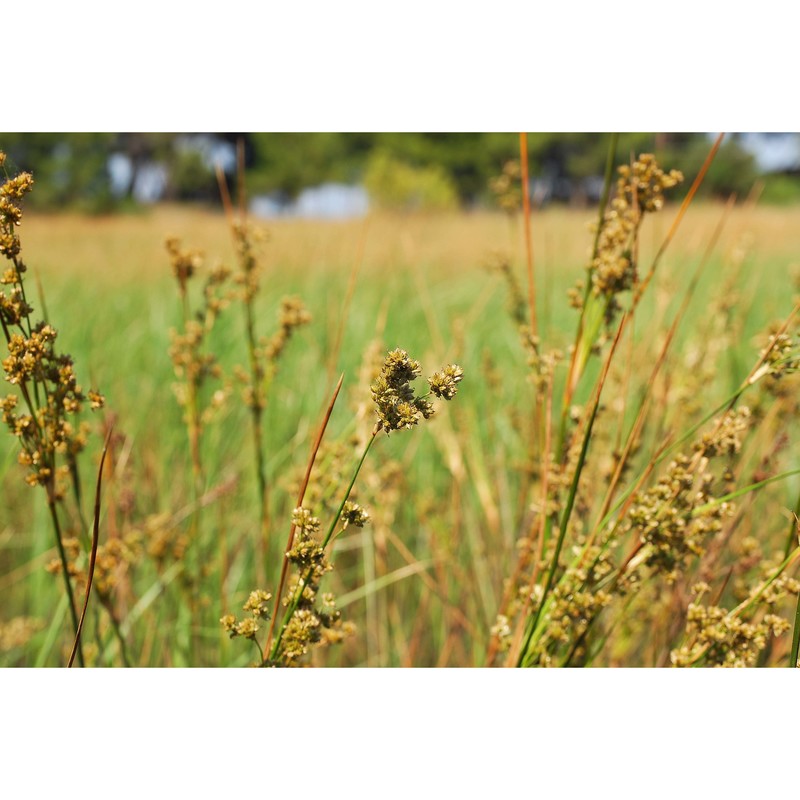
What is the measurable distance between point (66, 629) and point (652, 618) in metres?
1.11

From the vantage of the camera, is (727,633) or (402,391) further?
(727,633)

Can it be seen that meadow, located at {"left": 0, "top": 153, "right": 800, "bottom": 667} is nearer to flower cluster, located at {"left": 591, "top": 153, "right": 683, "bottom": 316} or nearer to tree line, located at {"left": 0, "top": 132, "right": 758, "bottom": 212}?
flower cluster, located at {"left": 591, "top": 153, "right": 683, "bottom": 316}

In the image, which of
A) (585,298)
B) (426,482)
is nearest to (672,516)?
(585,298)

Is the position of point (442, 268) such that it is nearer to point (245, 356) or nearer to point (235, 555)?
point (245, 356)

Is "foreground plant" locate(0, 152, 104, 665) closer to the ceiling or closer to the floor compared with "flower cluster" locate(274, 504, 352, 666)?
closer to the ceiling

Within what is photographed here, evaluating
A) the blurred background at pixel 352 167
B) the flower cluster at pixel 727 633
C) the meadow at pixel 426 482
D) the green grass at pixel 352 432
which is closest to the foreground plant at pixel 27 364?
the meadow at pixel 426 482

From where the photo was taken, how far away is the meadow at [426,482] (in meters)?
0.81

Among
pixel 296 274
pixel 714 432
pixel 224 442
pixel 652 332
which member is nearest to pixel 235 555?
pixel 224 442

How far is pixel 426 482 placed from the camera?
1868mm

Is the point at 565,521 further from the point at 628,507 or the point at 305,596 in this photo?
the point at 305,596

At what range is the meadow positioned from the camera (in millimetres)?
807

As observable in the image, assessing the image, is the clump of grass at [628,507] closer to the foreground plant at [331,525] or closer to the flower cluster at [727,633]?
the flower cluster at [727,633]

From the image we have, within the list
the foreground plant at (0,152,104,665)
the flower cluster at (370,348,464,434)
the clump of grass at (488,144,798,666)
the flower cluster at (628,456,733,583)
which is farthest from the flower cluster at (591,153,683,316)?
the foreground plant at (0,152,104,665)

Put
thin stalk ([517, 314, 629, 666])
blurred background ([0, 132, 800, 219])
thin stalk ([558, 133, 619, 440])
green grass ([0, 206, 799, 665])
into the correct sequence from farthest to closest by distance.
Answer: blurred background ([0, 132, 800, 219]), green grass ([0, 206, 799, 665]), thin stalk ([558, 133, 619, 440]), thin stalk ([517, 314, 629, 666])
